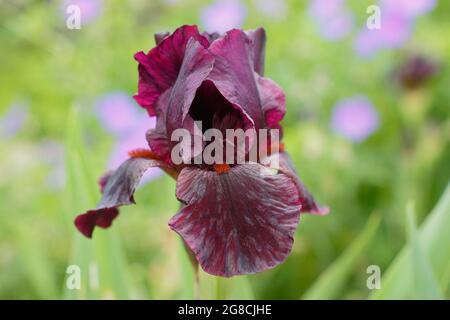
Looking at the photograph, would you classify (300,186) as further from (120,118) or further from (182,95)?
(120,118)

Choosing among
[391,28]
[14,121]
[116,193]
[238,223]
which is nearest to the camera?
[238,223]

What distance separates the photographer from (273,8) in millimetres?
3029

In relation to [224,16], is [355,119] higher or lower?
lower

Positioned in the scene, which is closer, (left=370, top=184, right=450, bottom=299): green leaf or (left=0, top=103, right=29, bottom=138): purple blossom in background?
(left=370, top=184, right=450, bottom=299): green leaf

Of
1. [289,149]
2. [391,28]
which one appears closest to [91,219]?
[289,149]

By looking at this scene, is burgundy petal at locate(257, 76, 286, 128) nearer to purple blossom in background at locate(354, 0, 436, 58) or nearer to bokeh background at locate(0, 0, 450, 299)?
bokeh background at locate(0, 0, 450, 299)

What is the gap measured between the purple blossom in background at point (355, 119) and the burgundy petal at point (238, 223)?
1.38m

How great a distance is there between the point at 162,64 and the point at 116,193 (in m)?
0.20

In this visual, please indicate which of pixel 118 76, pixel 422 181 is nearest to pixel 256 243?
pixel 422 181

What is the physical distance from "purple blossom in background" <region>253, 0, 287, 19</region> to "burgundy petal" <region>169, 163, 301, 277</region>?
7.33 feet

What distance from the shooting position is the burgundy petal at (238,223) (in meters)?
0.85

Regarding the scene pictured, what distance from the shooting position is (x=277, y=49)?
9.34 feet

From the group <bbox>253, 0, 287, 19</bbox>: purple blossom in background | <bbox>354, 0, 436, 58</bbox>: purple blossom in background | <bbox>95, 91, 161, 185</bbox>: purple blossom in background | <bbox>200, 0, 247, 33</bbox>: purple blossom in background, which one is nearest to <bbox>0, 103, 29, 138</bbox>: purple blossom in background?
<bbox>95, 91, 161, 185</bbox>: purple blossom in background

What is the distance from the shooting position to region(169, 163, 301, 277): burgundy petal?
85 centimetres
